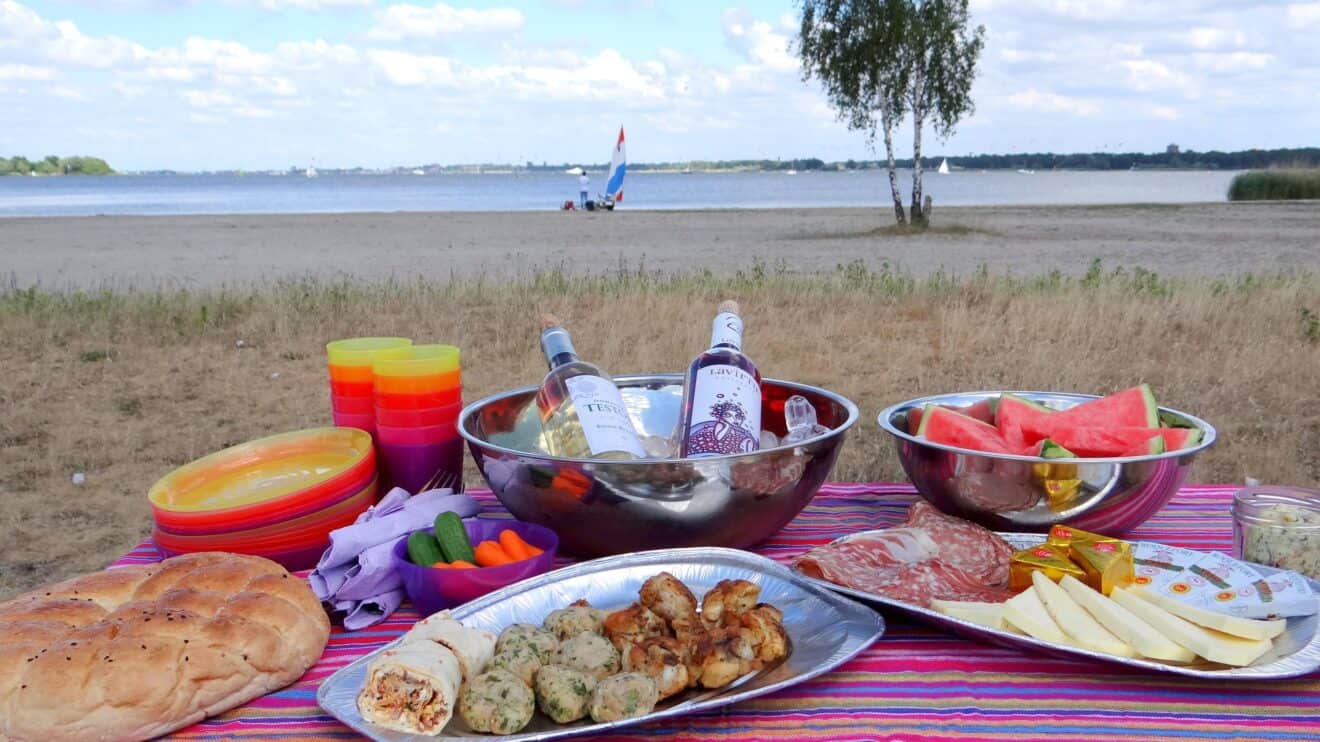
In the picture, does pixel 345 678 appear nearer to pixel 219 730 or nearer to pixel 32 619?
pixel 219 730

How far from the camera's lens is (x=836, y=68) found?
848 inches

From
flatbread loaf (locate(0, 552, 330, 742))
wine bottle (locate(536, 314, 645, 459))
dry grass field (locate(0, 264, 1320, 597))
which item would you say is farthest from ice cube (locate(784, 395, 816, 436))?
dry grass field (locate(0, 264, 1320, 597))

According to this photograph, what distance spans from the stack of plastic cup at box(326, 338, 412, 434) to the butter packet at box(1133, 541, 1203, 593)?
55.7 inches

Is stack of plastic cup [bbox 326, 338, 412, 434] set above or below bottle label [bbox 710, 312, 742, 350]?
below

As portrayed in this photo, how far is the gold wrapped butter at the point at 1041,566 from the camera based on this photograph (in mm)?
1430

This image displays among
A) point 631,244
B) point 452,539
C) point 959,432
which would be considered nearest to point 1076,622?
point 959,432

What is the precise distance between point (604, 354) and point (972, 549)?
543 centimetres

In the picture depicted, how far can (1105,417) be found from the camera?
1965 mm

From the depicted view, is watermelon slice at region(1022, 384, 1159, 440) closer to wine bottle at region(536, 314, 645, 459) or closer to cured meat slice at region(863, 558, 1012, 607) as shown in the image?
cured meat slice at region(863, 558, 1012, 607)

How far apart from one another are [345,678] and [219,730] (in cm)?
17

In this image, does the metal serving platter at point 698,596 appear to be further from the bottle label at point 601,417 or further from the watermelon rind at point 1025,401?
the watermelon rind at point 1025,401

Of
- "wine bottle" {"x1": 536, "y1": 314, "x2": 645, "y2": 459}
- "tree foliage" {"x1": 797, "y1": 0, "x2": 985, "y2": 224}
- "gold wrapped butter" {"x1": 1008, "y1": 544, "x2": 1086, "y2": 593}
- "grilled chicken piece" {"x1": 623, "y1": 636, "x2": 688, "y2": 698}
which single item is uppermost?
"tree foliage" {"x1": 797, "y1": 0, "x2": 985, "y2": 224}

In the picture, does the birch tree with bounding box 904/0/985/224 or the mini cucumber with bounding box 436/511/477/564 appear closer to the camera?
the mini cucumber with bounding box 436/511/477/564

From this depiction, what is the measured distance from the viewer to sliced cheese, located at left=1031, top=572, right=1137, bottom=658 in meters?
1.29
